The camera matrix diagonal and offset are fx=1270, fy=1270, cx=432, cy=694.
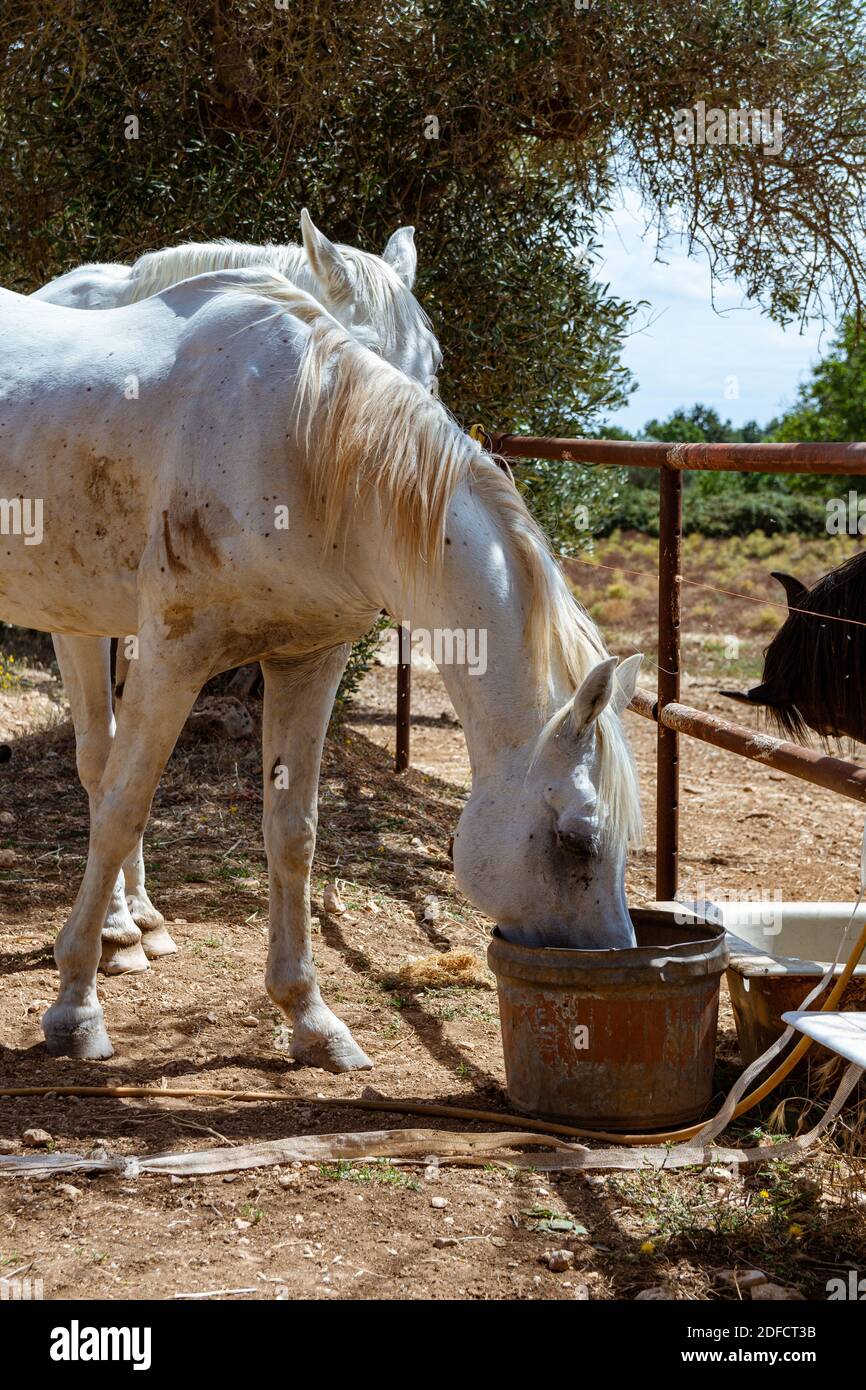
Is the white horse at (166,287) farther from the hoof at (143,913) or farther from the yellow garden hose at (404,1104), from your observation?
the yellow garden hose at (404,1104)

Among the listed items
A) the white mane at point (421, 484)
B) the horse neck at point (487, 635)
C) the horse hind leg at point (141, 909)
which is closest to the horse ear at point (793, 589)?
the white mane at point (421, 484)

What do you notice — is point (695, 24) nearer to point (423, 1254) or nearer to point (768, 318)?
point (768, 318)

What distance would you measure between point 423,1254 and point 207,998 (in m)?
1.78

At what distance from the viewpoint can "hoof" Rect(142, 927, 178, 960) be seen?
14.0 ft

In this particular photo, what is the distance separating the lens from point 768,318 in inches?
256

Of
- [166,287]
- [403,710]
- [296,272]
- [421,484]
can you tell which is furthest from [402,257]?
[403,710]

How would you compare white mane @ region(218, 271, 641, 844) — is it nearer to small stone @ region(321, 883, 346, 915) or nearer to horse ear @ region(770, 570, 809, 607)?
horse ear @ region(770, 570, 809, 607)

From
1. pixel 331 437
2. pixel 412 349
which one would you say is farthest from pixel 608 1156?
pixel 412 349

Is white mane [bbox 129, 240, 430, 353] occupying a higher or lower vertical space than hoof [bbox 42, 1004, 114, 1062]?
higher

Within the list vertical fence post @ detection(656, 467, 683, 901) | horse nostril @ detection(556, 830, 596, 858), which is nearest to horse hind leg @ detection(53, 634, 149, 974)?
vertical fence post @ detection(656, 467, 683, 901)

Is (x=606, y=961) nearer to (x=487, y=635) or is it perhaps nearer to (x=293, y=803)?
(x=487, y=635)

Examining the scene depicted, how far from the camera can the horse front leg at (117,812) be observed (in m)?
3.10

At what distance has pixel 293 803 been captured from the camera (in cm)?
345

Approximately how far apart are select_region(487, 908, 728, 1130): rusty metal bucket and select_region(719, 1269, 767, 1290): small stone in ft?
2.15
